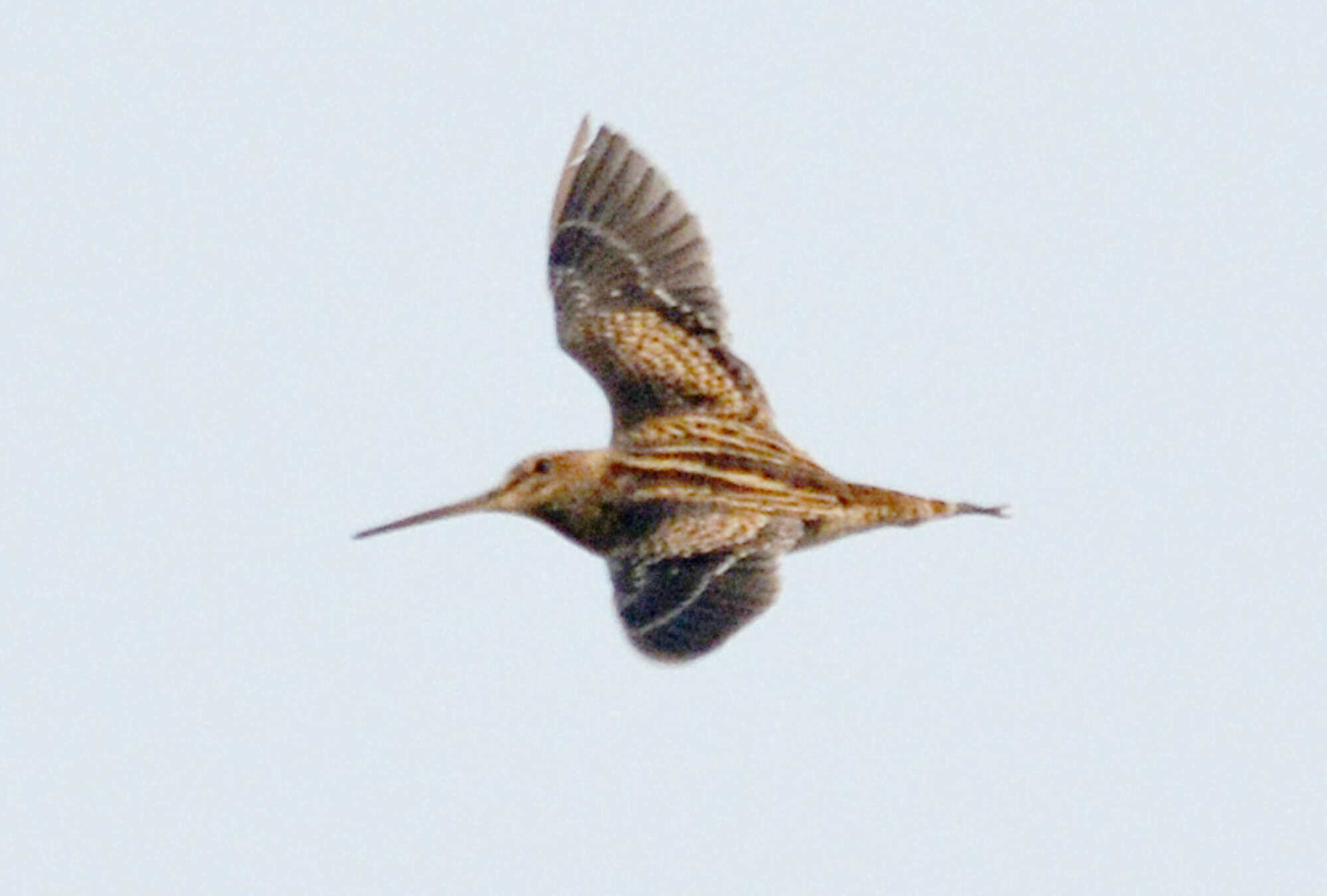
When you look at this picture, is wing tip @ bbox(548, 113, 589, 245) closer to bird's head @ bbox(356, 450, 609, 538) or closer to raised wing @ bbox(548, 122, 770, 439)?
raised wing @ bbox(548, 122, 770, 439)

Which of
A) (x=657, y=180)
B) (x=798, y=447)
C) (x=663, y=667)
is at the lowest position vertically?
(x=663, y=667)

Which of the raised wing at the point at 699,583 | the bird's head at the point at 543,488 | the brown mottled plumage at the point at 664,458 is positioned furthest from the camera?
the bird's head at the point at 543,488

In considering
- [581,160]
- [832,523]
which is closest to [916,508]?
[832,523]

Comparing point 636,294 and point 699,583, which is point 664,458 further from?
point 699,583

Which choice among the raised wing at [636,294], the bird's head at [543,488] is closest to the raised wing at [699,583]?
the bird's head at [543,488]

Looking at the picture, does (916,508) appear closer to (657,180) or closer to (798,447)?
(798,447)

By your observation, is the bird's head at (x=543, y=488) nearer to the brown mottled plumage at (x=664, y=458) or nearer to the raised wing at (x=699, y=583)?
the brown mottled plumage at (x=664, y=458)

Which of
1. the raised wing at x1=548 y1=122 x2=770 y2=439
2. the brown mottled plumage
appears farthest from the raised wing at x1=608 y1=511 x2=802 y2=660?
the raised wing at x1=548 y1=122 x2=770 y2=439
